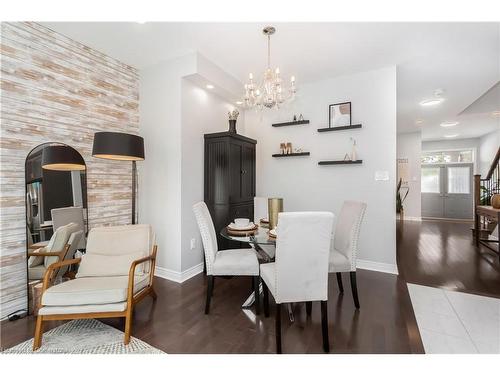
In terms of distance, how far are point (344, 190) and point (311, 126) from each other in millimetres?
1124

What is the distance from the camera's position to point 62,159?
2518mm

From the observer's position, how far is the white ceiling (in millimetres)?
2453

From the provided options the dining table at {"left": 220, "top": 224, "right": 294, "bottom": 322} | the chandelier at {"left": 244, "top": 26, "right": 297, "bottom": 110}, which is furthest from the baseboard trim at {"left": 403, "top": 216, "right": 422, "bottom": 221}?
the chandelier at {"left": 244, "top": 26, "right": 297, "bottom": 110}

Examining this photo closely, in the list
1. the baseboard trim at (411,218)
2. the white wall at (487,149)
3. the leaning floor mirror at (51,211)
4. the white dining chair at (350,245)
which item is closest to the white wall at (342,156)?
the white dining chair at (350,245)

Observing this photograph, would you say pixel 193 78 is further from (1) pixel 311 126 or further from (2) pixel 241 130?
(1) pixel 311 126

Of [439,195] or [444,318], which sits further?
[439,195]

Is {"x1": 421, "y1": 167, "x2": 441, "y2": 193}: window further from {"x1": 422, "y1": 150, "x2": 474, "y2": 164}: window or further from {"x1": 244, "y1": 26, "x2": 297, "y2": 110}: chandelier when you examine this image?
{"x1": 244, "y1": 26, "x2": 297, "y2": 110}: chandelier

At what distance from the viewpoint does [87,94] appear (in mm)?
2793

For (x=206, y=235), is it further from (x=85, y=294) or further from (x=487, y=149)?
(x=487, y=149)

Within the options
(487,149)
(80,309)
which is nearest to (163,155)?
(80,309)

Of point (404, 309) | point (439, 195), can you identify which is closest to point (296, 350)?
point (404, 309)

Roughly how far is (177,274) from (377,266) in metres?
2.71

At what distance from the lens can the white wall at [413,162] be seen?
7.21 m
